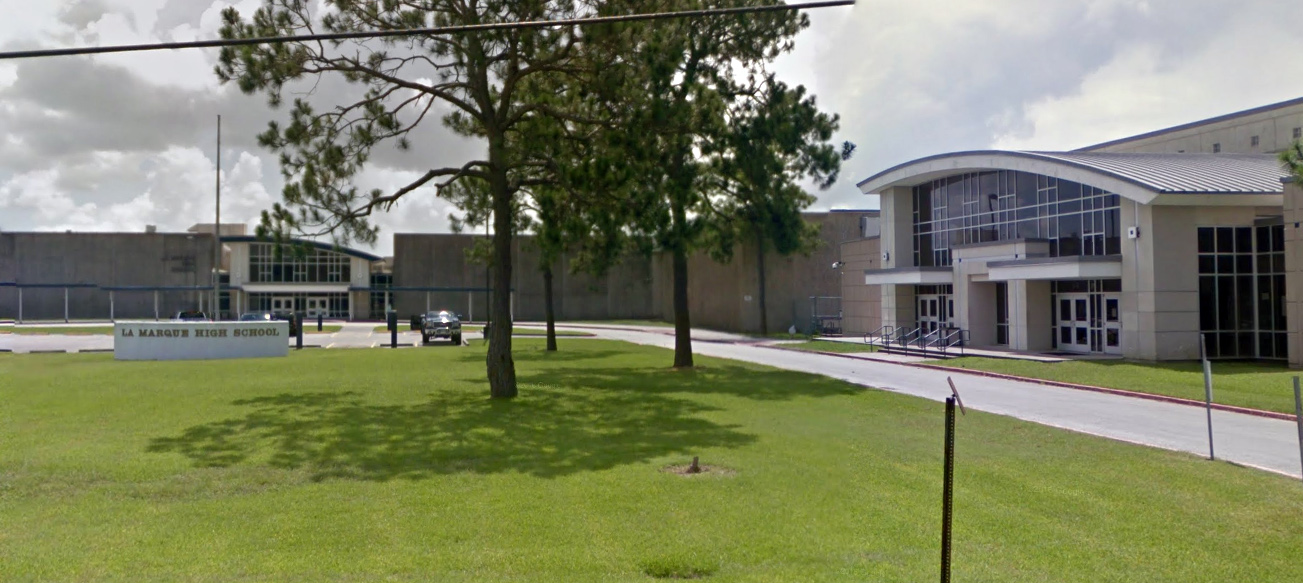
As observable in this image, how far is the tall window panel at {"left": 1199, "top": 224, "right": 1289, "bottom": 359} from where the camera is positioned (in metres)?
29.2

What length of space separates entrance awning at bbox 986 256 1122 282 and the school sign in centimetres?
2664

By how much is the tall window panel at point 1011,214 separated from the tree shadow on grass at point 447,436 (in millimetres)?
19489

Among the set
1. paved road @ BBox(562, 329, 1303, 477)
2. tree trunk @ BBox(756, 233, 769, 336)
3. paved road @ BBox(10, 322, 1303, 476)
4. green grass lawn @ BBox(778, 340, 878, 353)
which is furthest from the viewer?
tree trunk @ BBox(756, 233, 769, 336)

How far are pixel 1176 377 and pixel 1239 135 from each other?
3300 cm

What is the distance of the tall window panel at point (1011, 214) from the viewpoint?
31.7 metres

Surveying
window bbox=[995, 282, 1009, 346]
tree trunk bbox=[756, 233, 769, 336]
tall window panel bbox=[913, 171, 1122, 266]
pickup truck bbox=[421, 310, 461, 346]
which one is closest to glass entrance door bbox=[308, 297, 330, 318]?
pickup truck bbox=[421, 310, 461, 346]

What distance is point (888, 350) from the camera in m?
37.8

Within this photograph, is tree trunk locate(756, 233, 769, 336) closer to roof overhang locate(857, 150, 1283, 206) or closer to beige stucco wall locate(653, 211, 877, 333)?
beige stucco wall locate(653, 211, 877, 333)

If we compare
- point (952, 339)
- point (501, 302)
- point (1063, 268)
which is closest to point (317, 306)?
point (952, 339)

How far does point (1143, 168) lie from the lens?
106 ft

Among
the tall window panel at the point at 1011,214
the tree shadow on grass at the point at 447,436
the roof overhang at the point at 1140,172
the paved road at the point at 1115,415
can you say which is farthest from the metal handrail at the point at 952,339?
the tree shadow on grass at the point at 447,436

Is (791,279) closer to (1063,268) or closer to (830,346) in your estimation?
(830,346)

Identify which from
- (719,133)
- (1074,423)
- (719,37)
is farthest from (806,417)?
(719,37)

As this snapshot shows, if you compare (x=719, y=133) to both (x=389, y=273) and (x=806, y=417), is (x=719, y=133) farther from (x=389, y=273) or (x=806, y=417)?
(x=389, y=273)
